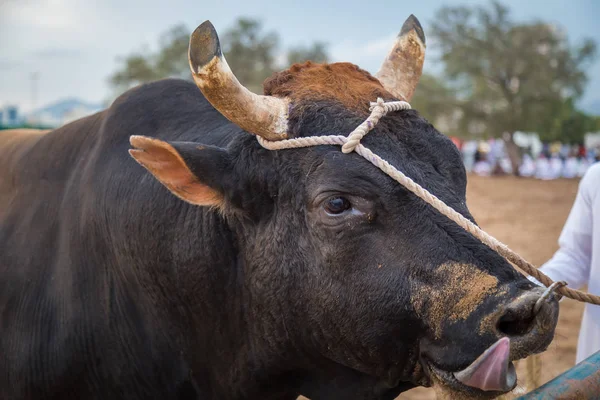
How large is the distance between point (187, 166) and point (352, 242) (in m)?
0.70

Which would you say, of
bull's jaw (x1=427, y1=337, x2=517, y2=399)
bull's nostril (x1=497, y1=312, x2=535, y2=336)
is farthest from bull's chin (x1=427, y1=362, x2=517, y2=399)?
bull's nostril (x1=497, y1=312, x2=535, y2=336)

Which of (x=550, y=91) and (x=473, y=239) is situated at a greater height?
(x=550, y=91)

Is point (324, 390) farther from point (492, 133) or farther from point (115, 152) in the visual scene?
point (492, 133)

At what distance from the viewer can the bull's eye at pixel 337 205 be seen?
7.20 feet

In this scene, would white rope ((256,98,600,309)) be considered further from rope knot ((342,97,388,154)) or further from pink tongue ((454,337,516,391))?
pink tongue ((454,337,516,391))

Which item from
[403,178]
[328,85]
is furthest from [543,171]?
[403,178]

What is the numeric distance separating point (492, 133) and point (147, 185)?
3692cm

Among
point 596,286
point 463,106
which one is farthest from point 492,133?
point 596,286

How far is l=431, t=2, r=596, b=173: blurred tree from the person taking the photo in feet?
118

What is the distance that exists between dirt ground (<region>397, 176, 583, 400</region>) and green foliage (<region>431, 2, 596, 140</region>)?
11.7 metres

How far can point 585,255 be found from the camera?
329 cm

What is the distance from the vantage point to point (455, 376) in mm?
1949

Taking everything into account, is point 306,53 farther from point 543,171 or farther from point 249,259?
point 249,259

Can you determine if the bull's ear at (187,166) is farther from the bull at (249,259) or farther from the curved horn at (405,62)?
the curved horn at (405,62)
